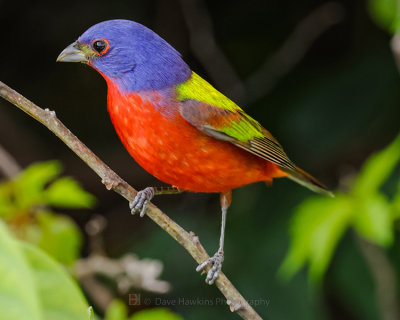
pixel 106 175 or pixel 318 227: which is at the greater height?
pixel 318 227

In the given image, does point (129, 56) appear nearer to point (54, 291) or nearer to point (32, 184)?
point (54, 291)

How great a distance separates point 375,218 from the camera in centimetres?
285

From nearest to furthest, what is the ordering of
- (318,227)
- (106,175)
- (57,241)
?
(106,175) < (318,227) < (57,241)

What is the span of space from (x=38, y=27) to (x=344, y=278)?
337 centimetres

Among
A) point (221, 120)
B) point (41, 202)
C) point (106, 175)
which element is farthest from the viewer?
point (41, 202)

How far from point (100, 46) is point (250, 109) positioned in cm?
301

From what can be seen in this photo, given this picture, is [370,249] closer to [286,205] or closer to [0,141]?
[286,205]

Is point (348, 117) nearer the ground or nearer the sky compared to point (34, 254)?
nearer the sky

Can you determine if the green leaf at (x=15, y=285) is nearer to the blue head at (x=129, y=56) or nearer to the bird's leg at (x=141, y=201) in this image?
the bird's leg at (x=141, y=201)

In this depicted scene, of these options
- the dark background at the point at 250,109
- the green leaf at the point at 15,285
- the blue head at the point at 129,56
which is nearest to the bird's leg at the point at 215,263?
the blue head at the point at 129,56

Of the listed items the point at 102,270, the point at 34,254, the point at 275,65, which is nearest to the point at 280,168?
the point at 102,270

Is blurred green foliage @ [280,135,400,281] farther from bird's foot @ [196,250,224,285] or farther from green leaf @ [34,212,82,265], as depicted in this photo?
green leaf @ [34,212,82,265]

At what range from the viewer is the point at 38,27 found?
535 cm

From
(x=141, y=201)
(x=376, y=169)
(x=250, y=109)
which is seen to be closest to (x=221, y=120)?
(x=141, y=201)
